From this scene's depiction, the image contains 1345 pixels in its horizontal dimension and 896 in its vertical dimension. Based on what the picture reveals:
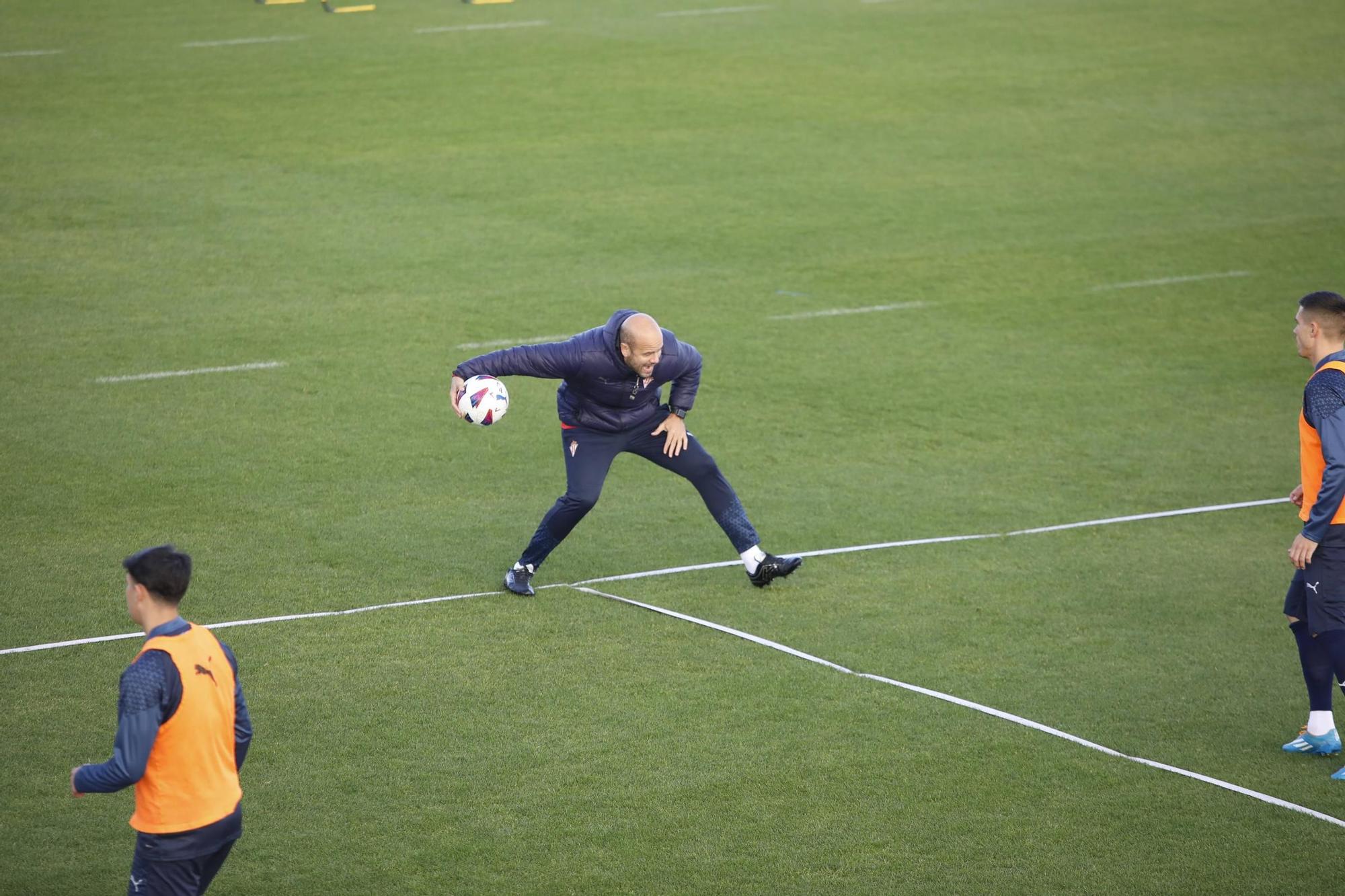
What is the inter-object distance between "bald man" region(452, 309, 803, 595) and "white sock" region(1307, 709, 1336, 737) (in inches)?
136

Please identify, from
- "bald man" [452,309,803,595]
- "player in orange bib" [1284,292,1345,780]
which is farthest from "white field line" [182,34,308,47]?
"player in orange bib" [1284,292,1345,780]

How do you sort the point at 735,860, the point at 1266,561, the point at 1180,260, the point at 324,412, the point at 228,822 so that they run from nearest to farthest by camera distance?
the point at 228,822, the point at 735,860, the point at 1266,561, the point at 324,412, the point at 1180,260

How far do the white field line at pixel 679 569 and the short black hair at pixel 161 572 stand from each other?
401 centimetres

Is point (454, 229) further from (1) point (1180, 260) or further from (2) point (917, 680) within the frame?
(2) point (917, 680)

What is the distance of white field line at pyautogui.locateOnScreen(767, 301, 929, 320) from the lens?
16.7m

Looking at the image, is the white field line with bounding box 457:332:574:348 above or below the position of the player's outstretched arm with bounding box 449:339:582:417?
below

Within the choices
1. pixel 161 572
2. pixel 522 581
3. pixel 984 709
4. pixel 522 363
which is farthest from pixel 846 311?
pixel 161 572

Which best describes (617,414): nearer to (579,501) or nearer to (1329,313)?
(579,501)

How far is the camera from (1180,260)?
1881 cm

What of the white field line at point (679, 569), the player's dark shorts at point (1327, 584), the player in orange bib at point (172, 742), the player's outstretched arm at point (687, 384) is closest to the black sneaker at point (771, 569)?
the white field line at point (679, 569)

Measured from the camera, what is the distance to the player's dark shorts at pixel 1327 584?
7.49 metres

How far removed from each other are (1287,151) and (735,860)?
65.1 ft

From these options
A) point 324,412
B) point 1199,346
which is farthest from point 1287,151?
point 324,412

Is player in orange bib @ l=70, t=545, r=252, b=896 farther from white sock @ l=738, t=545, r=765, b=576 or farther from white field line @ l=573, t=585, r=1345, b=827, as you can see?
white sock @ l=738, t=545, r=765, b=576
